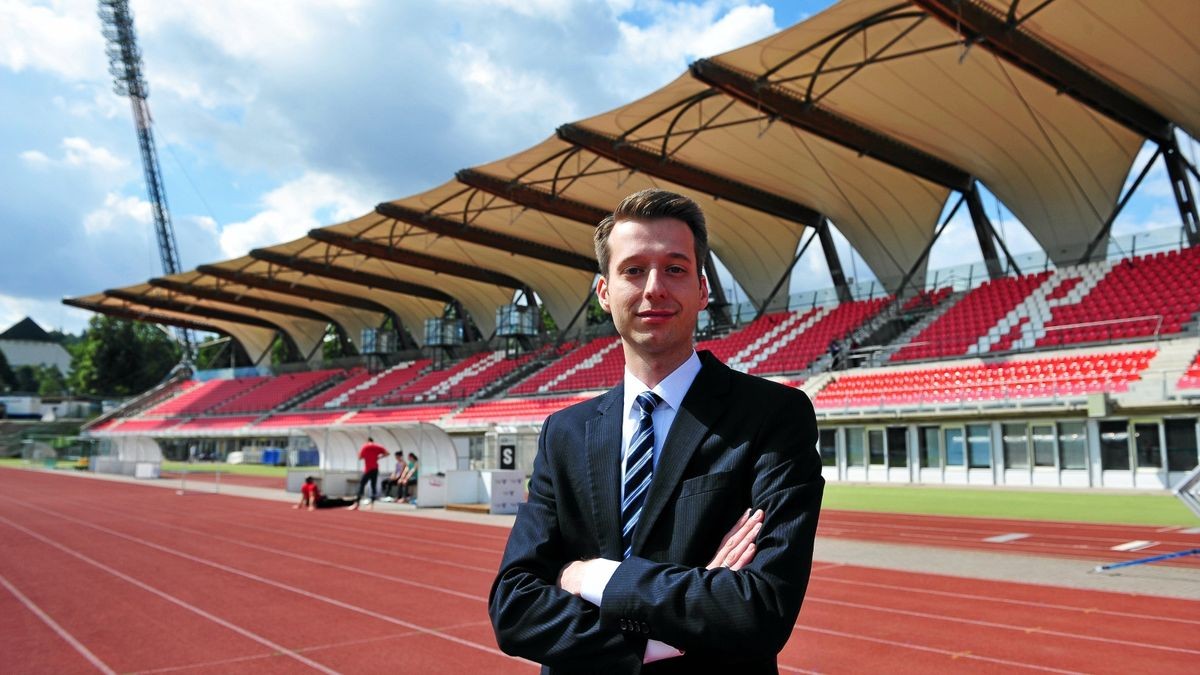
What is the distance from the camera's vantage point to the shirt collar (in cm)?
192

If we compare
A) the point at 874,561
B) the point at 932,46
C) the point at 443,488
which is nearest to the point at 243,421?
the point at 443,488

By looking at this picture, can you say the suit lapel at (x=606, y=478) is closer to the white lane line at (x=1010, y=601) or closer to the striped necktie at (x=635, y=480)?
the striped necktie at (x=635, y=480)

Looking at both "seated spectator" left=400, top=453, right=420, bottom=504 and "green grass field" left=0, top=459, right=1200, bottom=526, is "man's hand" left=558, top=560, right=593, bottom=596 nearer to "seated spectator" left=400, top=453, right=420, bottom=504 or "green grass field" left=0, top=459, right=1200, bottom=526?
"green grass field" left=0, top=459, right=1200, bottom=526

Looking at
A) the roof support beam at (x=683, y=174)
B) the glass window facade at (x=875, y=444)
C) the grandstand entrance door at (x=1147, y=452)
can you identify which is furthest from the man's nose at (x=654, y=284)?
the roof support beam at (x=683, y=174)

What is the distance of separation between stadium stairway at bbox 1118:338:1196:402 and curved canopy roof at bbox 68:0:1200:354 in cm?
697

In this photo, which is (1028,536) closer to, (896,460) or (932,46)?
(896,460)

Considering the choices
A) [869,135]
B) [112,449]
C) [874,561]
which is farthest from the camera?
[112,449]

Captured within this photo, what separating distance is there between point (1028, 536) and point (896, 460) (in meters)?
11.3

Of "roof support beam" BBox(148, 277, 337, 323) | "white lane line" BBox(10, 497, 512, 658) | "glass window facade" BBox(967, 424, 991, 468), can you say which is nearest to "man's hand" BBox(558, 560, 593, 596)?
"white lane line" BBox(10, 497, 512, 658)

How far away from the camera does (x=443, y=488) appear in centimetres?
2045

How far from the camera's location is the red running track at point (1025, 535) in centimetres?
1070

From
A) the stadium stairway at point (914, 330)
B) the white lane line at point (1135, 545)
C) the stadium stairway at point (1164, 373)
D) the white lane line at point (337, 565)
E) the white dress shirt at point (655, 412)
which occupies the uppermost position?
the stadium stairway at point (914, 330)

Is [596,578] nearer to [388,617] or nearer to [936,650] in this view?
[936,650]

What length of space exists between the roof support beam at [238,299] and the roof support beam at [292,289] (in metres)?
2.83
